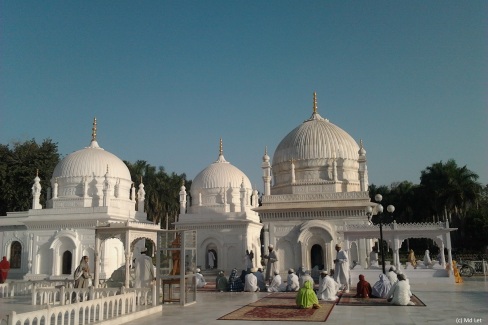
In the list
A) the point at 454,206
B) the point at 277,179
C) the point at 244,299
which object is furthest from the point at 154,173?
the point at 244,299

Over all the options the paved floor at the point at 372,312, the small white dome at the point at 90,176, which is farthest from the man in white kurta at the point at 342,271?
the small white dome at the point at 90,176

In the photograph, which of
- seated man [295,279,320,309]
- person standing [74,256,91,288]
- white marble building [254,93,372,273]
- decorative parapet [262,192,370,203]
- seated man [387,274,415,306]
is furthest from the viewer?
decorative parapet [262,192,370,203]

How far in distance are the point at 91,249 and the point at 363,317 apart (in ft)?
71.9

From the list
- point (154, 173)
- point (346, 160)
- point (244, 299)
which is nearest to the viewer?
point (244, 299)

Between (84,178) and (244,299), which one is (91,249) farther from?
(244,299)

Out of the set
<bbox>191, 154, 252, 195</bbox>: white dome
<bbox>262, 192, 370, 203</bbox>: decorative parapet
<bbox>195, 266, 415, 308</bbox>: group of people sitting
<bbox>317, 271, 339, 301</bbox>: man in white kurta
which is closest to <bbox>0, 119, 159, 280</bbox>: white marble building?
<bbox>191, 154, 252, 195</bbox>: white dome

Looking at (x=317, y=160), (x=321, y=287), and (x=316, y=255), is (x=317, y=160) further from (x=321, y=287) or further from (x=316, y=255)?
(x=321, y=287)

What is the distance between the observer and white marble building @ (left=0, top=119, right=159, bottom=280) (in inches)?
1153

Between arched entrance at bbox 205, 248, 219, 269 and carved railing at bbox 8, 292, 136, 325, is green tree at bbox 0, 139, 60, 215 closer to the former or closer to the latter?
arched entrance at bbox 205, 248, 219, 269

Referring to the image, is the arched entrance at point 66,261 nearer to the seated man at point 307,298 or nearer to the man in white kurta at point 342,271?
the man in white kurta at point 342,271

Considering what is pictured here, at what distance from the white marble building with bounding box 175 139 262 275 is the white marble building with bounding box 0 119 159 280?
4373 mm

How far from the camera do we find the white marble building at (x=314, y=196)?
83.4ft

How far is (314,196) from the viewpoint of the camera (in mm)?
26234

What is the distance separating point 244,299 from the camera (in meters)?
15.8
